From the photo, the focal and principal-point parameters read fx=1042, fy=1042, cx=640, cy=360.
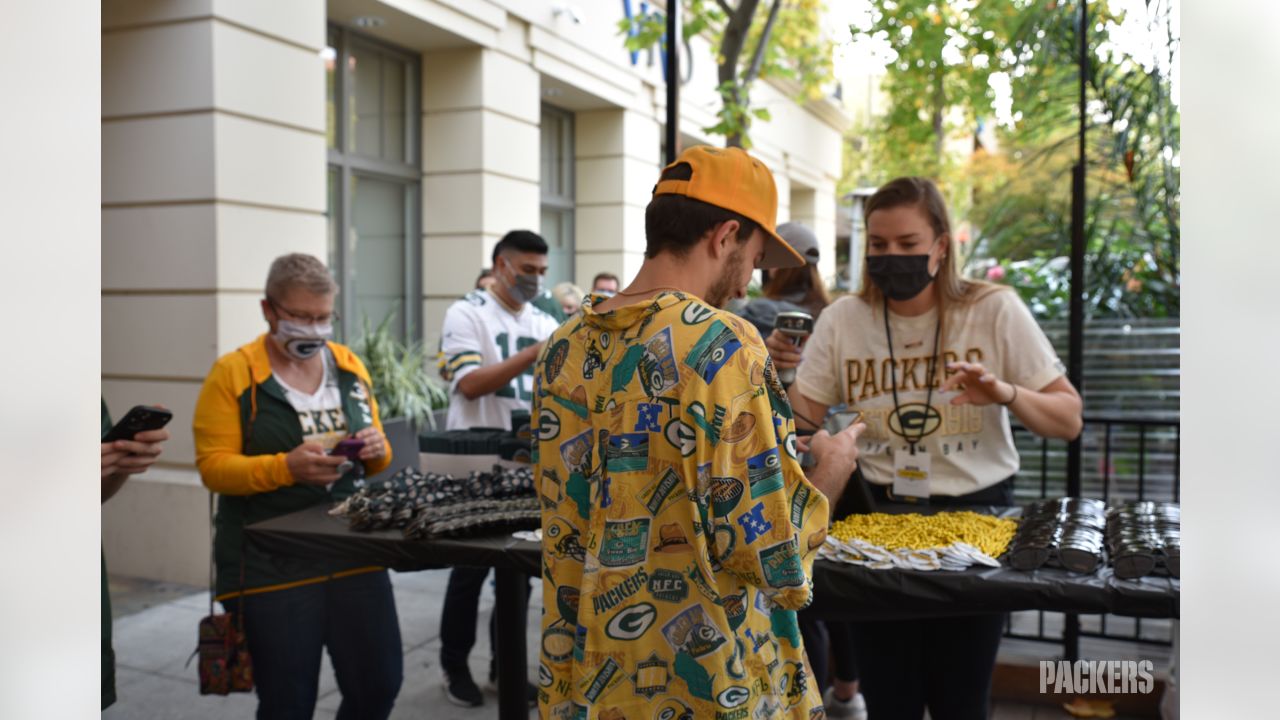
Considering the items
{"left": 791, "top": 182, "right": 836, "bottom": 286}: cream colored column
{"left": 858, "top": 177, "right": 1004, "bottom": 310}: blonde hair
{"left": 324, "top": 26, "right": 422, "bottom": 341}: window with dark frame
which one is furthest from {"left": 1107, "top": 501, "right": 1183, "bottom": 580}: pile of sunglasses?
{"left": 791, "top": 182, "right": 836, "bottom": 286}: cream colored column

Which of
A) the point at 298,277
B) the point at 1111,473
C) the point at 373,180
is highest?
the point at 373,180

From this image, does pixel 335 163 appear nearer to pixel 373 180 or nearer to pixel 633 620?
pixel 373 180

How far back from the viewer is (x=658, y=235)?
2.12m

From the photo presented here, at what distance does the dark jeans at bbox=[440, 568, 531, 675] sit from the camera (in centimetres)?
486

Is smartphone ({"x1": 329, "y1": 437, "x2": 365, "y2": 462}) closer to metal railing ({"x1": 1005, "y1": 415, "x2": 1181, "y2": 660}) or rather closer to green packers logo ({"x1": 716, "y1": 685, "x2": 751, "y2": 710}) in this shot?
green packers logo ({"x1": 716, "y1": 685, "x2": 751, "y2": 710})

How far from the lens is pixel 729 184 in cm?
210

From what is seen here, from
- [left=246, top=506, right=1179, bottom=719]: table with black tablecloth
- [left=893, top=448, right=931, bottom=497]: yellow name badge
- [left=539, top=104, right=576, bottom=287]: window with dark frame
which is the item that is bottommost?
[left=246, top=506, right=1179, bottom=719]: table with black tablecloth

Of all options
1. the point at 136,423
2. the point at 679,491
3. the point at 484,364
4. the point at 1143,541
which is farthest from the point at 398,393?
the point at 679,491

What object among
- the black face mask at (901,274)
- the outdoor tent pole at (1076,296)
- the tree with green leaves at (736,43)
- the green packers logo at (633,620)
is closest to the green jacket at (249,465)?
the green packers logo at (633,620)

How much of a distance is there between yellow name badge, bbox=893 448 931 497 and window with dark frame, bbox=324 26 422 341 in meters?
6.43

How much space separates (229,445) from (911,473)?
7.10ft

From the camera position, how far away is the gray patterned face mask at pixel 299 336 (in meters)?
3.41

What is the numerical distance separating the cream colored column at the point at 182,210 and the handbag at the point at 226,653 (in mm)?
3589

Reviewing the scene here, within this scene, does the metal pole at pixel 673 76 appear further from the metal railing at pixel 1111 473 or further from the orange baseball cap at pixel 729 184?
the metal railing at pixel 1111 473
